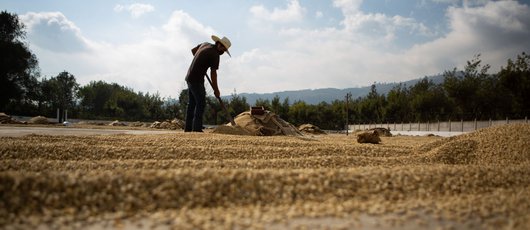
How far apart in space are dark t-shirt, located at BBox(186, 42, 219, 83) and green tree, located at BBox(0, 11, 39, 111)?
→ 2390cm

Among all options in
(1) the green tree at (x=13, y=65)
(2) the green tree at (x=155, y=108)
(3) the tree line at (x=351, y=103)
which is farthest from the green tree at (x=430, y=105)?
(1) the green tree at (x=13, y=65)

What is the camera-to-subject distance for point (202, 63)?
6.42 meters

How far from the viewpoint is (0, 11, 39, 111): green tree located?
2417 centimetres

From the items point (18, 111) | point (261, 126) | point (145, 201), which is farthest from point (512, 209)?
point (18, 111)

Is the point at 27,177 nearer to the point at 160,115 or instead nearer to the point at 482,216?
the point at 482,216

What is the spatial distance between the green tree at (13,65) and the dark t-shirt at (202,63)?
23.9 m

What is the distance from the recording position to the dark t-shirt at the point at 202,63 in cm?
641

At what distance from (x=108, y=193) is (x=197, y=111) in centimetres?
477

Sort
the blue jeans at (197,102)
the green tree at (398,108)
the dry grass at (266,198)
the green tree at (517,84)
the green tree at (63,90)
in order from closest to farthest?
1. the dry grass at (266,198)
2. the blue jeans at (197,102)
3. the green tree at (517,84)
4. the green tree at (398,108)
5. the green tree at (63,90)

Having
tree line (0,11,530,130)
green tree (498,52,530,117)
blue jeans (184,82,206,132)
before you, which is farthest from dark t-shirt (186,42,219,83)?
green tree (498,52,530,117)

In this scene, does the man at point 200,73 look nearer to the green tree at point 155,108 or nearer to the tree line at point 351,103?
the tree line at point 351,103

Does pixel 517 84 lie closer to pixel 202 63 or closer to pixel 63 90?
pixel 202 63

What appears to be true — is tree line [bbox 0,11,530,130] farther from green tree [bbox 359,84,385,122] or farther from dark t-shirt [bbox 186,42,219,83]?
dark t-shirt [bbox 186,42,219,83]

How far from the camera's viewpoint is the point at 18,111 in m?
25.3
